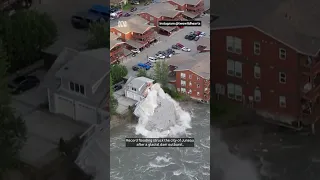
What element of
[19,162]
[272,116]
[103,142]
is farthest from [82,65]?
[272,116]

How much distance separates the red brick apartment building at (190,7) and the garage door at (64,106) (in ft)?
2.30

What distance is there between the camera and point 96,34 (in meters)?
2.88

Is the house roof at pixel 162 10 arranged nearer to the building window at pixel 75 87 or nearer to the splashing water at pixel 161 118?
the splashing water at pixel 161 118

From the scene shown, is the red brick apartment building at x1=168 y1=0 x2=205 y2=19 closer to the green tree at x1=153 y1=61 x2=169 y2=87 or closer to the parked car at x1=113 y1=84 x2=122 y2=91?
the green tree at x1=153 y1=61 x2=169 y2=87

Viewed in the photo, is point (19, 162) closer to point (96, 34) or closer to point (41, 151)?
point (41, 151)

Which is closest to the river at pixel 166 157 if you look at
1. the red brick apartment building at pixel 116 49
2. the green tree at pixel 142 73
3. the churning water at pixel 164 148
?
the churning water at pixel 164 148

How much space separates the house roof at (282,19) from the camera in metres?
2.83

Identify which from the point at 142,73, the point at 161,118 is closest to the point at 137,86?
the point at 142,73

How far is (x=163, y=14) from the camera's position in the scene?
283 cm

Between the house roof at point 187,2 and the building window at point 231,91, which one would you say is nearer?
the house roof at point 187,2

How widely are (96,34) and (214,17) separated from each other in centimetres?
58

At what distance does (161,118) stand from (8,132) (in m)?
0.76

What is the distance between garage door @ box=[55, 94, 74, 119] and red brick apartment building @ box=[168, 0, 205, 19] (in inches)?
27.6

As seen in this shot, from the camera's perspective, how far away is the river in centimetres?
289
